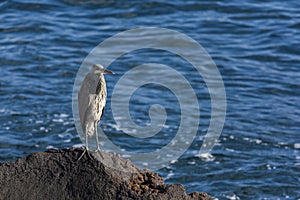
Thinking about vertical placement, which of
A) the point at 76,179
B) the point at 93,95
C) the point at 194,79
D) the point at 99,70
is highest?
the point at 99,70

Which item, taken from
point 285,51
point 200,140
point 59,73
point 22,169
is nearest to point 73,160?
point 22,169

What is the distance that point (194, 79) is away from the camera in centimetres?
1639

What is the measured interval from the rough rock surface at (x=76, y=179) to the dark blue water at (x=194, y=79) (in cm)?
590

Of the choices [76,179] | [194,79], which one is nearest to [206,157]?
[194,79]

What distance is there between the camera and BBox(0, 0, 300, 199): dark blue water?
13.1 metres

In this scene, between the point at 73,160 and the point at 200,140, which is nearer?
the point at 73,160

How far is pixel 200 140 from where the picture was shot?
46.3 ft

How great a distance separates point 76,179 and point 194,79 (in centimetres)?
998

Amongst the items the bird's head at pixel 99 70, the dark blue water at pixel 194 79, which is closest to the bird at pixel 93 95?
the bird's head at pixel 99 70

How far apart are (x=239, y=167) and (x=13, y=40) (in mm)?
7497

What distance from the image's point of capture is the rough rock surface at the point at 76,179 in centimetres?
644

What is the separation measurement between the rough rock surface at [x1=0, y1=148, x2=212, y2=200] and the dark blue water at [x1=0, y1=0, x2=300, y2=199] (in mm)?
5905

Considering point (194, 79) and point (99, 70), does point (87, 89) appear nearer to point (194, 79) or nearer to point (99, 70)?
point (99, 70)

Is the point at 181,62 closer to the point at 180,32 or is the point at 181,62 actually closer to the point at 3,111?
the point at 180,32
